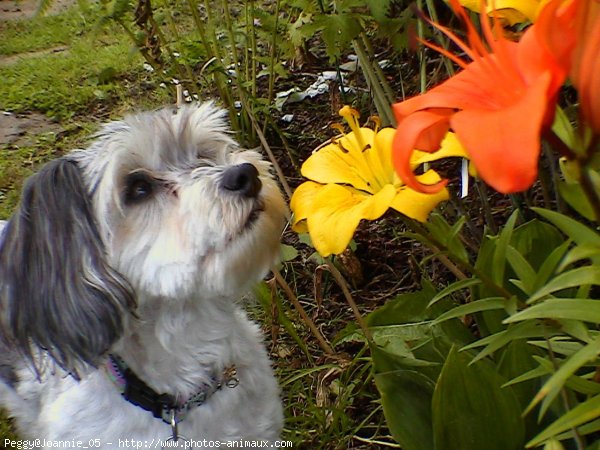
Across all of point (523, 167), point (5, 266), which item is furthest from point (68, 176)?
point (523, 167)

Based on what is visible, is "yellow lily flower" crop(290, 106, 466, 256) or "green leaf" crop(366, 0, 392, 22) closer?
"yellow lily flower" crop(290, 106, 466, 256)

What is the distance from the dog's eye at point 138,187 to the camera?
172cm

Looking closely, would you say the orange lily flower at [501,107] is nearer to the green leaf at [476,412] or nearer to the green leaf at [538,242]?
the green leaf at [476,412]

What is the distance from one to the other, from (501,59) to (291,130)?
2840 mm

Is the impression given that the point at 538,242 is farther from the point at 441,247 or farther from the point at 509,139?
the point at 509,139

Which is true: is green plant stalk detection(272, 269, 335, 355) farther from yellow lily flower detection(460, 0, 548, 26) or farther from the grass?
the grass

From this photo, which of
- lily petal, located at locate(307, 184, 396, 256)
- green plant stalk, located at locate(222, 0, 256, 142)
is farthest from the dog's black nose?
green plant stalk, located at locate(222, 0, 256, 142)

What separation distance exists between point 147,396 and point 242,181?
0.59 m

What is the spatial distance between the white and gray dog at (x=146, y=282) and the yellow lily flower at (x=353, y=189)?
1.24 feet

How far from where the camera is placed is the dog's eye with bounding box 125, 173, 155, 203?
1724 mm

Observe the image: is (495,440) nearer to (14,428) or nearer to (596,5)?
(596,5)

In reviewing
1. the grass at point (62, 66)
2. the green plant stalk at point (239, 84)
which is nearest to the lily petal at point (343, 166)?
Result: the green plant stalk at point (239, 84)

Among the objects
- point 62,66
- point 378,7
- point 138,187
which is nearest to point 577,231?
point 378,7

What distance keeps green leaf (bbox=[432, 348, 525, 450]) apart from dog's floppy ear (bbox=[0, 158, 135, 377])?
29.1 inches
